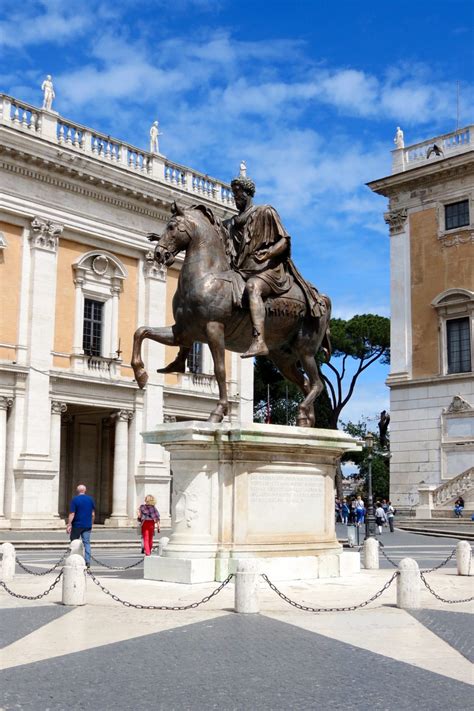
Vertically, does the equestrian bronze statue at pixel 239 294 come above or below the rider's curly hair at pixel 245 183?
below

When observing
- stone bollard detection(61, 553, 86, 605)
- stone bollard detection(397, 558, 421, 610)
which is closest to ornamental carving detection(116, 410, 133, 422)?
stone bollard detection(61, 553, 86, 605)

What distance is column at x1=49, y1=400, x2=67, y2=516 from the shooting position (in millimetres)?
30781

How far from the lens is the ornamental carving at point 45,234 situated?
3161 centimetres

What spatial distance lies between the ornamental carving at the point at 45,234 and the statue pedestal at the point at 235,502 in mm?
21470

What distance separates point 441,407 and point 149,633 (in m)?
29.4

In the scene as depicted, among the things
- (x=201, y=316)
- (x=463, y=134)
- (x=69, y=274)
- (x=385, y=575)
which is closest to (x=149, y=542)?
(x=385, y=575)

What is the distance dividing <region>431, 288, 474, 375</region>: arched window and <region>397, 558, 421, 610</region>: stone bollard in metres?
26.7

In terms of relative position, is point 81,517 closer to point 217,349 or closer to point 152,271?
point 217,349

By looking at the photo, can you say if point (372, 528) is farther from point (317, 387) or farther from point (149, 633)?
point (149, 633)

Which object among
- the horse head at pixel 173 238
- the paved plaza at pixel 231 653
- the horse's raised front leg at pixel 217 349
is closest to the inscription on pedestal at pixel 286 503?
the paved plaza at pixel 231 653

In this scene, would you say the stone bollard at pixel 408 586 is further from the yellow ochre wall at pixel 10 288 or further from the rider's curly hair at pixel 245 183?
the yellow ochre wall at pixel 10 288

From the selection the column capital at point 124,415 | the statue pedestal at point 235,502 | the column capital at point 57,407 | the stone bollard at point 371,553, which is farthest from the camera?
the column capital at point 124,415

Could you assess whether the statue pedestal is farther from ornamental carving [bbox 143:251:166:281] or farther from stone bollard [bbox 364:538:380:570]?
ornamental carving [bbox 143:251:166:281]

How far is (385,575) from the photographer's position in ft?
42.1
